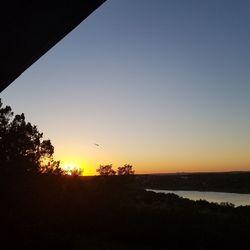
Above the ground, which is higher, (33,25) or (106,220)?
(33,25)

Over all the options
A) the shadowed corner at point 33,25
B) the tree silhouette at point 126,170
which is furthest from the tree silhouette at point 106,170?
the shadowed corner at point 33,25

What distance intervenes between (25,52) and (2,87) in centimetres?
78

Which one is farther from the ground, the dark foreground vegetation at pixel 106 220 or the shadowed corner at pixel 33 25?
the shadowed corner at pixel 33 25

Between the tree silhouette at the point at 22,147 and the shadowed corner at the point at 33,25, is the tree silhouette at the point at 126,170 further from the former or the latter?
the shadowed corner at the point at 33,25

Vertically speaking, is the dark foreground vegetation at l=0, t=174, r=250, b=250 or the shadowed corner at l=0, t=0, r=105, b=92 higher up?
the shadowed corner at l=0, t=0, r=105, b=92

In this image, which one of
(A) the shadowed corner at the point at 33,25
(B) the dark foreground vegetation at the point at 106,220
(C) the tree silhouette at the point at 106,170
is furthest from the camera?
(C) the tree silhouette at the point at 106,170

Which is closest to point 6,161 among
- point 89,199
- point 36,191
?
point 36,191

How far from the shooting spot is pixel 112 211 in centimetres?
3158

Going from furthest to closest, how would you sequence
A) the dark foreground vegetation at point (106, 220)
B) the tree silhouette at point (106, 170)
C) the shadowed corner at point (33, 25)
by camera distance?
the tree silhouette at point (106, 170) < the dark foreground vegetation at point (106, 220) < the shadowed corner at point (33, 25)

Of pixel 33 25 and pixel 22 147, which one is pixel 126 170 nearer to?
pixel 22 147

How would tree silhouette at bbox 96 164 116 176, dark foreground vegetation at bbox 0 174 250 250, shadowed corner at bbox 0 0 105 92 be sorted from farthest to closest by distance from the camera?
tree silhouette at bbox 96 164 116 176 < dark foreground vegetation at bbox 0 174 250 250 < shadowed corner at bbox 0 0 105 92

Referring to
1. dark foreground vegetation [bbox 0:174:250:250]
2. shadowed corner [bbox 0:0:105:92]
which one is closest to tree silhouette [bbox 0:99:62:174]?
dark foreground vegetation [bbox 0:174:250:250]

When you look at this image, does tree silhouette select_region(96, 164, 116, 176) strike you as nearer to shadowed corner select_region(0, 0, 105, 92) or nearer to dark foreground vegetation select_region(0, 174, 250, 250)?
dark foreground vegetation select_region(0, 174, 250, 250)

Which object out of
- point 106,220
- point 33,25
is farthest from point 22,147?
point 33,25
